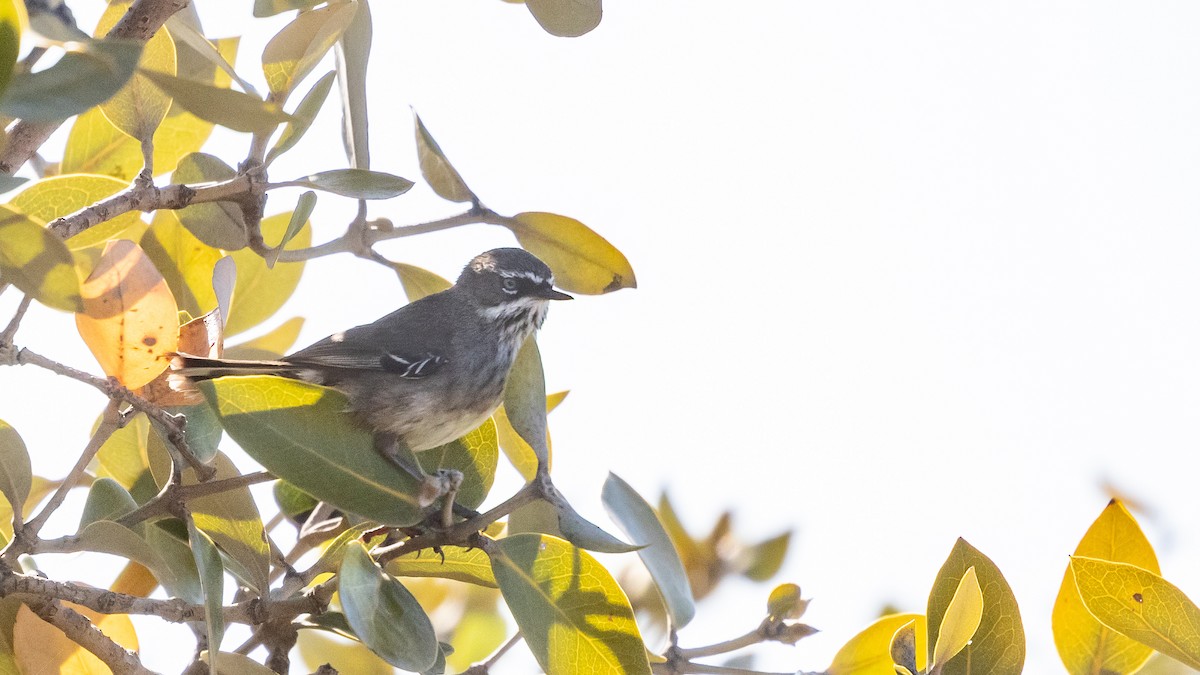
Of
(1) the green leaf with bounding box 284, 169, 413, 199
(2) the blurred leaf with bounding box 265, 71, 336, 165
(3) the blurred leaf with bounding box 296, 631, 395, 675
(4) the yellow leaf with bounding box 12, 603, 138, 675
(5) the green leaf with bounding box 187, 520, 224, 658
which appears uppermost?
(2) the blurred leaf with bounding box 265, 71, 336, 165

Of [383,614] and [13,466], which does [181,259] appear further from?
[383,614]

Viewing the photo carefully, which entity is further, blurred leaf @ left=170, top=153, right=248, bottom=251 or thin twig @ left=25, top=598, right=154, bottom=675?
blurred leaf @ left=170, top=153, right=248, bottom=251

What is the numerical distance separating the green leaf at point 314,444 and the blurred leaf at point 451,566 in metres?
0.28

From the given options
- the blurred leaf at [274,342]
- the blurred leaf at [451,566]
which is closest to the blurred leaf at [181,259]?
the blurred leaf at [274,342]

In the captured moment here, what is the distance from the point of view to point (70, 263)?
2086mm

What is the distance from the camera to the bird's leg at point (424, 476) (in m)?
2.32

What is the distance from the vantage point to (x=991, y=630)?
7.81 feet

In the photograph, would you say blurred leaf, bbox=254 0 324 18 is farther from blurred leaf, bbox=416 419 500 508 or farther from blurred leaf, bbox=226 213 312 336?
blurred leaf, bbox=416 419 500 508

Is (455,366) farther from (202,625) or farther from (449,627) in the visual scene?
(202,625)

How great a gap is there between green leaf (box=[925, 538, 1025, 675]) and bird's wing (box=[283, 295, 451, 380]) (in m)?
2.46

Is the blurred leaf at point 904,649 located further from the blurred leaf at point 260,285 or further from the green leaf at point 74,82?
the blurred leaf at point 260,285

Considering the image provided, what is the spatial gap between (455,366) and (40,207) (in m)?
2.01

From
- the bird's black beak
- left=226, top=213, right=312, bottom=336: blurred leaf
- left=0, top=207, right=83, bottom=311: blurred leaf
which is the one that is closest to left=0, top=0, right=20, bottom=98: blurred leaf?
left=0, top=207, right=83, bottom=311: blurred leaf

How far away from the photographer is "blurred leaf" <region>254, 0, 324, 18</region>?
255 centimetres
